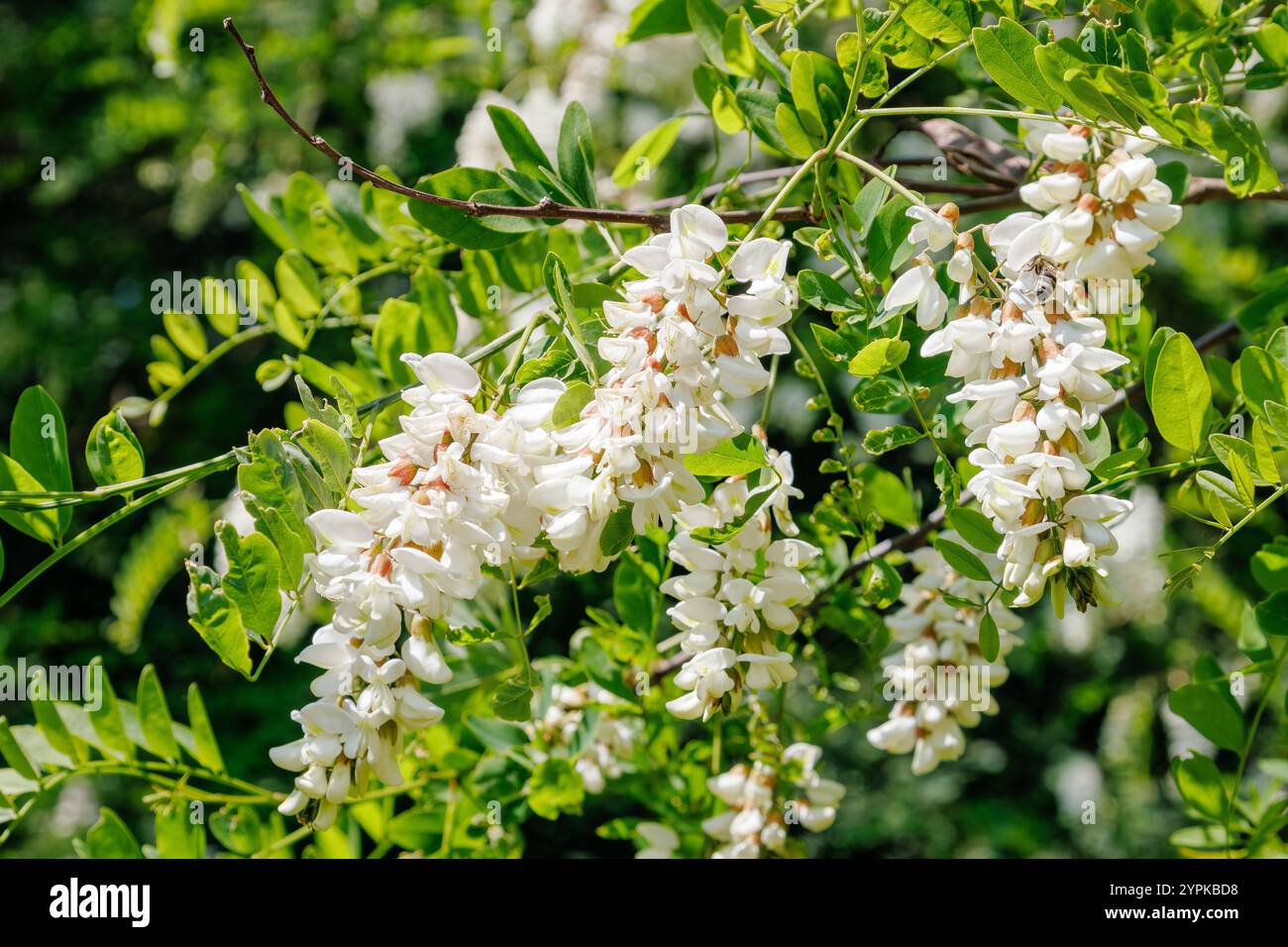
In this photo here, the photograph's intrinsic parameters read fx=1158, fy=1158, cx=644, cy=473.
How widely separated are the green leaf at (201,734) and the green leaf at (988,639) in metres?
0.44

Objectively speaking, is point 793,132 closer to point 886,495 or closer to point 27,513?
point 886,495

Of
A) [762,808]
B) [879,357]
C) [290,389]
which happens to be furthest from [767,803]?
[290,389]

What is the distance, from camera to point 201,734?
0.69 meters

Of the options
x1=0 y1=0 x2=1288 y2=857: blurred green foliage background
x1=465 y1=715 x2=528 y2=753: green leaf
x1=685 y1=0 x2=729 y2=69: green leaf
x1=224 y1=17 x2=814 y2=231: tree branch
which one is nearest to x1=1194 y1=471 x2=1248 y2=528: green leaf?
x1=224 y1=17 x2=814 y2=231: tree branch

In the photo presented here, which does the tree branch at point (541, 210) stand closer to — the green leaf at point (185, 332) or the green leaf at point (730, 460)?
the green leaf at point (730, 460)

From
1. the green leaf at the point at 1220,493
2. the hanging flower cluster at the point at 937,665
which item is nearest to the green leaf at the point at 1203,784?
the hanging flower cluster at the point at 937,665

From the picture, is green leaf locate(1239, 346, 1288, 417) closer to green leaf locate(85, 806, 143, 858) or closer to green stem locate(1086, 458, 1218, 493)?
green stem locate(1086, 458, 1218, 493)

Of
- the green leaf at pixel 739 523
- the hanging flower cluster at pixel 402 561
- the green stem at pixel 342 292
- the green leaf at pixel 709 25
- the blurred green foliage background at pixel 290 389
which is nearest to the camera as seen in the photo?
the hanging flower cluster at pixel 402 561

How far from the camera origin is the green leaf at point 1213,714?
2.13 ft

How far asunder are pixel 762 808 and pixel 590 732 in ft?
0.40

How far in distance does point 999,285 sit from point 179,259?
6.66ft

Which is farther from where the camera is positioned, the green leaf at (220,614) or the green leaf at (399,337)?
the green leaf at (399,337)

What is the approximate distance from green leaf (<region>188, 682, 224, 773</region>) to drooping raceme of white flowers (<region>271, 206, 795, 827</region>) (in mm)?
259
